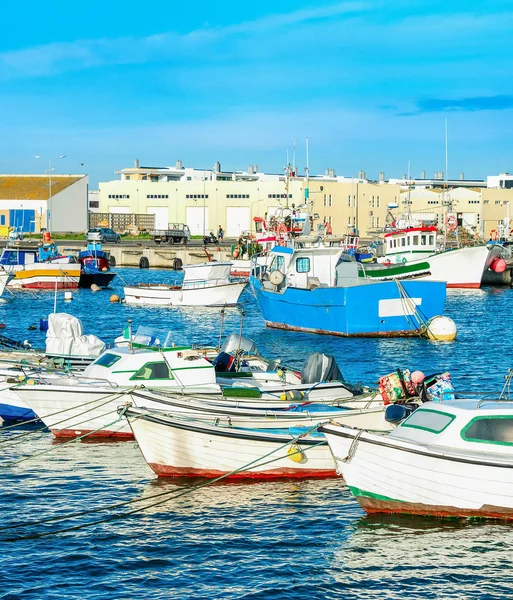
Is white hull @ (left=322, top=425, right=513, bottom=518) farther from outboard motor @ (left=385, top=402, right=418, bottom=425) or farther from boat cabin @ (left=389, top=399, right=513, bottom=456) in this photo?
outboard motor @ (left=385, top=402, right=418, bottom=425)

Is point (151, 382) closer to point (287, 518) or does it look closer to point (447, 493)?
point (287, 518)

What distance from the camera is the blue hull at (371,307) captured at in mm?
47688

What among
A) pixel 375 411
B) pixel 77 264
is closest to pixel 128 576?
pixel 375 411

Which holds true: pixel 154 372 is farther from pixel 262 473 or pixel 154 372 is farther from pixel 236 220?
pixel 236 220

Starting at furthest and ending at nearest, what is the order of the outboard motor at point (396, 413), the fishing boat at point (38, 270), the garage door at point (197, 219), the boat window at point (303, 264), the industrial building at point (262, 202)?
the garage door at point (197, 219), the industrial building at point (262, 202), the fishing boat at point (38, 270), the boat window at point (303, 264), the outboard motor at point (396, 413)

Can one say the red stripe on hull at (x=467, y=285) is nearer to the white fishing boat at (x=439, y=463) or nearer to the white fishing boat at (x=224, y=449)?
the white fishing boat at (x=224, y=449)

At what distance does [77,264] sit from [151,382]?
177 ft

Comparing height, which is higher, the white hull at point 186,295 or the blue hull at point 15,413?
the white hull at point 186,295

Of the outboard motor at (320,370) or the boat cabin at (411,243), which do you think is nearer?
the outboard motor at (320,370)

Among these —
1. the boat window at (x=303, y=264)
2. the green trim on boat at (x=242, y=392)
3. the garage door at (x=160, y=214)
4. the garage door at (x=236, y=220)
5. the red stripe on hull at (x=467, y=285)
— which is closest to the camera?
the green trim on boat at (x=242, y=392)

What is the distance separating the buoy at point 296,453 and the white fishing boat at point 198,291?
42775mm

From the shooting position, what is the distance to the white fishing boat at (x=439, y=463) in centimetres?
1797

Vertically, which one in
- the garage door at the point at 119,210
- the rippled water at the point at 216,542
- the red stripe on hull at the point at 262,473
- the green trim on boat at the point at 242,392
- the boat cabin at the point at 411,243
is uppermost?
the garage door at the point at 119,210

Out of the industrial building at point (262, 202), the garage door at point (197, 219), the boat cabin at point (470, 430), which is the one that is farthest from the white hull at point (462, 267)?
the boat cabin at point (470, 430)
